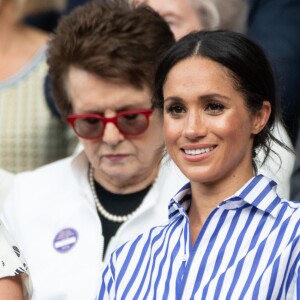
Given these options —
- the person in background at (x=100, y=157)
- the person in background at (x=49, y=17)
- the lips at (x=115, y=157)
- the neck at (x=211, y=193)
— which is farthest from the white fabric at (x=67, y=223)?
the person in background at (x=49, y=17)

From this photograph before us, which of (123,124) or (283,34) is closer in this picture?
(123,124)

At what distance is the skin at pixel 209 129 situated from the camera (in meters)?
2.72

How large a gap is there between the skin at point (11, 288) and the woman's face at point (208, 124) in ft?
1.80

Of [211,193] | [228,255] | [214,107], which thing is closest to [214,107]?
[214,107]

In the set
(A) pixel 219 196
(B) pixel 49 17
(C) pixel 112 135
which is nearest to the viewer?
(A) pixel 219 196

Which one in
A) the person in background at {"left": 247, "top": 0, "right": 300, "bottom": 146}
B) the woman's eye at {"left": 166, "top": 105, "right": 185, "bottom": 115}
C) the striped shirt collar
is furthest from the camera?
the person in background at {"left": 247, "top": 0, "right": 300, "bottom": 146}

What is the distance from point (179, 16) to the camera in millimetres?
4090

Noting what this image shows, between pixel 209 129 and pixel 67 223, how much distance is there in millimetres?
1108

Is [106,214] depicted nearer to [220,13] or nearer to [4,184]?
[4,184]

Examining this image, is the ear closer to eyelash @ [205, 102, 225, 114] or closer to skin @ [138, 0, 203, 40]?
eyelash @ [205, 102, 225, 114]

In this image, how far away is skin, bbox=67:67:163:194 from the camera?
11.8 ft

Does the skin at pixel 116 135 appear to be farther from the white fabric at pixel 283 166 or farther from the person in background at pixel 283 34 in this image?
the person in background at pixel 283 34

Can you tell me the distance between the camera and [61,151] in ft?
15.2

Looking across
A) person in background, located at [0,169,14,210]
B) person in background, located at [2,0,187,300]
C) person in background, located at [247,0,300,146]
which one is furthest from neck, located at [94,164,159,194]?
person in background, located at [247,0,300,146]
